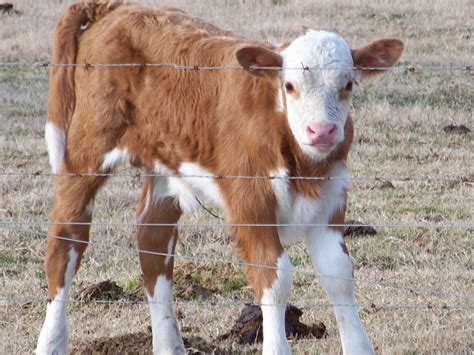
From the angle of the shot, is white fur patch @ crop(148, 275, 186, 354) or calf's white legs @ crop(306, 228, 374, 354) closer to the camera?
calf's white legs @ crop(306, 228, 374, 354)

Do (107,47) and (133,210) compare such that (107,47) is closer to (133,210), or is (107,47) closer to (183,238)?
(183,238)

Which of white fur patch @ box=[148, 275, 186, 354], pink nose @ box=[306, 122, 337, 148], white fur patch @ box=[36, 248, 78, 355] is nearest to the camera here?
pink nose @ box=[306, 122, 337, 148]

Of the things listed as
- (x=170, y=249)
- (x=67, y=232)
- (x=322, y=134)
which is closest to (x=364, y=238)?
(x=170, y=249)

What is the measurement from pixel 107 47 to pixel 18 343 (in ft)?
6.14

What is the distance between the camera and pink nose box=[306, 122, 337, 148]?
5.71 m

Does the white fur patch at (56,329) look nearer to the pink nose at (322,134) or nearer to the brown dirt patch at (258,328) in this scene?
the brown dirt patch at (258,328)

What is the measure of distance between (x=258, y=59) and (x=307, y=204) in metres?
0.82

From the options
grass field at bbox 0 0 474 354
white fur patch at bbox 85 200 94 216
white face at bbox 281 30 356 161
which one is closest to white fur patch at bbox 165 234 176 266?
grass field at bbox 0 0 474 354

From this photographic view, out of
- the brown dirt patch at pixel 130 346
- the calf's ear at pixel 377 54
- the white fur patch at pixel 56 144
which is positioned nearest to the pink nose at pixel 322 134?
the calf's ear at pixel 377 54

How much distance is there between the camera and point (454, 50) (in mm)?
18703

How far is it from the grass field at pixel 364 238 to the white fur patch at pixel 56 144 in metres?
0.97

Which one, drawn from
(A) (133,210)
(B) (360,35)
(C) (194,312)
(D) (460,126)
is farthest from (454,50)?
(C) (194,312)

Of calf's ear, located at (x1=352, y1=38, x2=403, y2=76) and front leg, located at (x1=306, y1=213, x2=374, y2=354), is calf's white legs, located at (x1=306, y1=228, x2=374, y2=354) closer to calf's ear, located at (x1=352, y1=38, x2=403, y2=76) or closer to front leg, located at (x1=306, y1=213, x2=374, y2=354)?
front leg, located at (x1=306, y1=213, x2=374, y2=354)

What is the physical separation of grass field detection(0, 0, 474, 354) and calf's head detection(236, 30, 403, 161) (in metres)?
1.06
